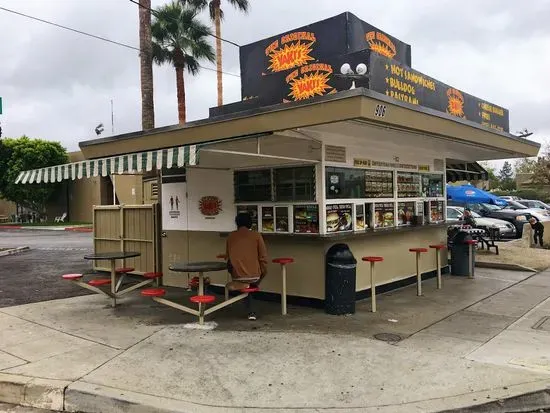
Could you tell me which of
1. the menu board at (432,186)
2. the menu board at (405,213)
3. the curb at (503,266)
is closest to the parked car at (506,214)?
the curb at (503,266)

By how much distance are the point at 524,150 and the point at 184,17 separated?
717 inches

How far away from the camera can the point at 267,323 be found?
6.91 m

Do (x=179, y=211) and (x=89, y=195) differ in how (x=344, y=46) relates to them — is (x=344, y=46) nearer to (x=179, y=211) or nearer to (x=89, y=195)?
(x=179, y=211)

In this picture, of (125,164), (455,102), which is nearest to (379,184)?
(455,102)

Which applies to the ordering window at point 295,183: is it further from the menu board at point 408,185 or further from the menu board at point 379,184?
the menu board at point 408,185

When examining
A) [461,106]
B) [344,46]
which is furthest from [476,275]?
[344,46]

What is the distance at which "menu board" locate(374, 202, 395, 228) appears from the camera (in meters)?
8.95

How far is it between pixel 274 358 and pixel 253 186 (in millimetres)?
3653

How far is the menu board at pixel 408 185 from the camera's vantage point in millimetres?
9711

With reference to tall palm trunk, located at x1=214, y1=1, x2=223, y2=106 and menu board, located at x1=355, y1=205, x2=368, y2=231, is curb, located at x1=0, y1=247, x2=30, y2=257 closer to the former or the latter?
tall palm trunk, located at x1=214, y1=1, x2=223, y2=106

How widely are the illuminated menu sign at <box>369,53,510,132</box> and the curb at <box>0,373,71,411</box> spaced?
5.30m

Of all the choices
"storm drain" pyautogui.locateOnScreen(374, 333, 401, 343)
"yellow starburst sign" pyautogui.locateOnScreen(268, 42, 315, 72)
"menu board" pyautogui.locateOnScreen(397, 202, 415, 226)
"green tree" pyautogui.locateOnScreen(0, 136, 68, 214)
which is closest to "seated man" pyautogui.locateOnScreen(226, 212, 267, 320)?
"storm drain" pyautogui.locateOnScreen(374, 333, 401, 343)

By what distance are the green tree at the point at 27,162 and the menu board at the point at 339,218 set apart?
3112 cm

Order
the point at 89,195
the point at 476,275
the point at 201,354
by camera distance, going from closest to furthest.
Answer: the point at 201,354
the point at 476,275
the point at 89,195
